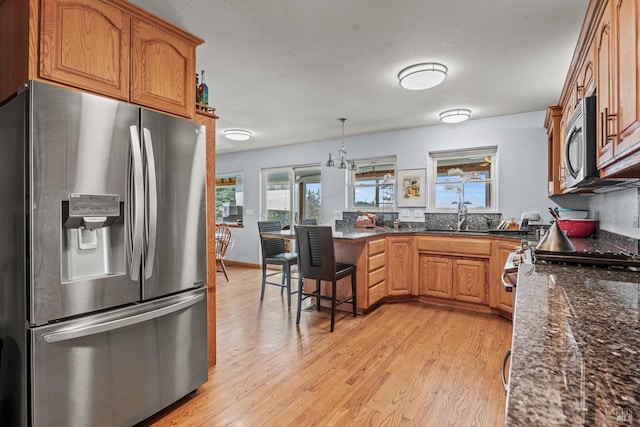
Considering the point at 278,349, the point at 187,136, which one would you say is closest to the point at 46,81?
the point at 187,136

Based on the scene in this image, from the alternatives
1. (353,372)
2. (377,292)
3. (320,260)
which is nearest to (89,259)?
(353,372)

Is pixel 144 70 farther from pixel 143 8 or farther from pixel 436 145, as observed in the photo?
pixel 436 145

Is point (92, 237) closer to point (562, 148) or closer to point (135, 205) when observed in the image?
point (135, 205)

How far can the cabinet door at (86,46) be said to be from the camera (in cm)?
147

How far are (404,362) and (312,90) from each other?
8.46 ft

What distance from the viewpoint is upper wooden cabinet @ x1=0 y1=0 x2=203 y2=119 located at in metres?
1.46

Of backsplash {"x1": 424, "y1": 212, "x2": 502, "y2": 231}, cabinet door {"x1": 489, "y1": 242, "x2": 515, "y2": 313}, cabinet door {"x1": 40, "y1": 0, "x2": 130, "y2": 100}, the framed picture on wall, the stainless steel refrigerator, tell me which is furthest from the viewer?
the framed picture on wall

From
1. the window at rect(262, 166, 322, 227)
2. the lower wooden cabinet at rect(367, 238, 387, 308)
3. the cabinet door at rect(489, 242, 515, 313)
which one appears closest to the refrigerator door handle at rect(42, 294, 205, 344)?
the lower wooden cabinet at rect(367, 238, 387, 308)

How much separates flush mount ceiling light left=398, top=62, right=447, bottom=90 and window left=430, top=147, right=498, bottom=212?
1.95 metres

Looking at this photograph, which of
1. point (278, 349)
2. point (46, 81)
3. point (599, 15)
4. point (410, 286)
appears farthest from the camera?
point (410, 286)

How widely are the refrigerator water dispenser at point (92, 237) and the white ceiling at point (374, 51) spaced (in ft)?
4.07

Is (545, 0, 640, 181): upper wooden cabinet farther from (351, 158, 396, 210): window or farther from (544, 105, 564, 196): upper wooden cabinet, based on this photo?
(351, 158, 396, 210): window

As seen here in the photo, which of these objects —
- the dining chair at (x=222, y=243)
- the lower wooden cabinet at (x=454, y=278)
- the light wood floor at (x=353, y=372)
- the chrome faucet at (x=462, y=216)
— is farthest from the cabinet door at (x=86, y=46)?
the chrome faucet at (x=462, y=216)

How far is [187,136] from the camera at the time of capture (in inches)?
75.5
